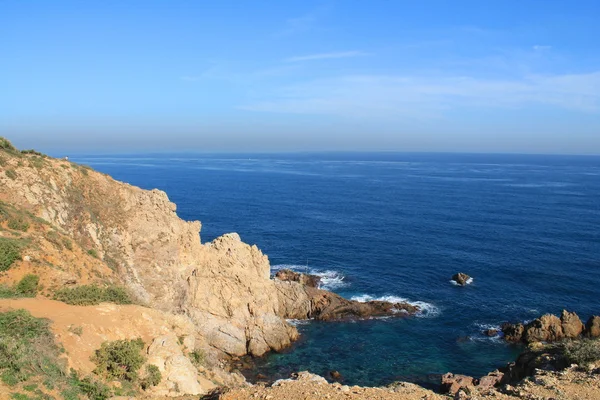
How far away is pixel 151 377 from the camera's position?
2077cm

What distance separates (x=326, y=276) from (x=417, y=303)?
552 inches

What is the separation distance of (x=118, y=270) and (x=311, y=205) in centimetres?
7959

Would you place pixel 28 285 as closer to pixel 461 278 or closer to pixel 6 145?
pixel 6 145

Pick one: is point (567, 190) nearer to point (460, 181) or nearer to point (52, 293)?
point (460, 181)

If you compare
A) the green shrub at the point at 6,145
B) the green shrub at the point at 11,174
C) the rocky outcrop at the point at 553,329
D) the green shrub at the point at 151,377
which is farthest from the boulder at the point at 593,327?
the green shrub at the point at 6,145

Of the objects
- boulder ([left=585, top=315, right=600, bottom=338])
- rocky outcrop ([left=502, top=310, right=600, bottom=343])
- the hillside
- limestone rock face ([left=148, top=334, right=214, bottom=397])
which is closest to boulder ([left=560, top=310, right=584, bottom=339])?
rocky outcrop ([left=502, top=310, right=600, bottom=343])

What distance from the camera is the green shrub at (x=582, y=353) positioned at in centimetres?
2705

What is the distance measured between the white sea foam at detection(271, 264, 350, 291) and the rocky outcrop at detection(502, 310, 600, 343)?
22.1m

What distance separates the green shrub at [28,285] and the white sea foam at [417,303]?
4005cm

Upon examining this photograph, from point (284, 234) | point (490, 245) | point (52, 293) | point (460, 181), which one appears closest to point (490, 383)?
point (52, 293)

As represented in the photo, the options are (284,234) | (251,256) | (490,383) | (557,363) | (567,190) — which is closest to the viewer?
(557,363)

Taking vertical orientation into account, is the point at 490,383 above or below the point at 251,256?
below

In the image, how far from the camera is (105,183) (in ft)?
147

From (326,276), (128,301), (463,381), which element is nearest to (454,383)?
(463,381)
